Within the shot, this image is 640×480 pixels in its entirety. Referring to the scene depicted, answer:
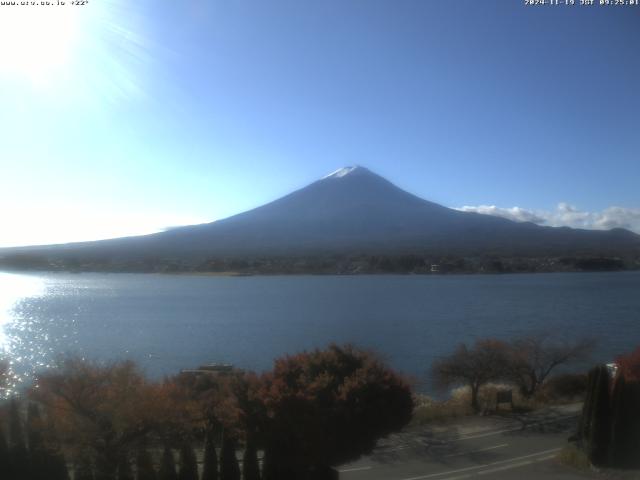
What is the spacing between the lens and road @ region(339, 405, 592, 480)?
8195mm

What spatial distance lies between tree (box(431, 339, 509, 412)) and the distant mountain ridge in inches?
2233

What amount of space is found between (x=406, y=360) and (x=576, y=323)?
1320 centimetres

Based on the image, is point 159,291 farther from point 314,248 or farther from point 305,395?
point 305,395

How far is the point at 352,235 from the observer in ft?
276

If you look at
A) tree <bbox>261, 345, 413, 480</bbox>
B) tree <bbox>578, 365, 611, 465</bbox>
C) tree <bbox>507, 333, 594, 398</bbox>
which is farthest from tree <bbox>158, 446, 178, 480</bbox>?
tree <bbox>507, 333, 594, 398</bbox>

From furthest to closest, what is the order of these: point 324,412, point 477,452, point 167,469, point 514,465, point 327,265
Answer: point 327,265 → point 477,452 → point 514,465 → point 324,412 → point 167,469

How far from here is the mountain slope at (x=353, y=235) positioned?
7562cm

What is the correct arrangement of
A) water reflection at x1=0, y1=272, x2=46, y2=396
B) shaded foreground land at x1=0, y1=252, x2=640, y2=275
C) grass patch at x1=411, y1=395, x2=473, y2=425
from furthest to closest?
shaded foreground land at x1=0, y1=252, x2=640, y2=275, grass patch at x1=411, y1=395, x2=473, y2=425, water reflection at x1=0, y1=272, x2=46, y2=396

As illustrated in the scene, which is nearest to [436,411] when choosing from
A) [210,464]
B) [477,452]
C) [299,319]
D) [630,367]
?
[477,452]

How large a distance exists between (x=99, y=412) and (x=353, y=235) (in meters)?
77.9

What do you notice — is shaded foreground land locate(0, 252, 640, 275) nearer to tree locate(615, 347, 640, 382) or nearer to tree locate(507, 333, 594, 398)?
tree locate(507, 333, 594, 398)

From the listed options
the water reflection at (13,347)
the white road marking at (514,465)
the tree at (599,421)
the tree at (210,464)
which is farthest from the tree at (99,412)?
the tree at (599,421)

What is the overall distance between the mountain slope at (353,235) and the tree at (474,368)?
57.4m

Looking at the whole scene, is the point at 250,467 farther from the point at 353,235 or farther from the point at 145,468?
the point at 353,235
